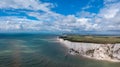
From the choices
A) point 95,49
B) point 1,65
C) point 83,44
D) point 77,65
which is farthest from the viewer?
point 83,44

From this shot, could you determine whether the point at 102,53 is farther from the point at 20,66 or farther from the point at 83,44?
the point at 20,66

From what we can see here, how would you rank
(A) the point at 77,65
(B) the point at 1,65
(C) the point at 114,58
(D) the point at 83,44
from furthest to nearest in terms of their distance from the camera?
(D) the point at 83,44, (C) the point at 114,58, (A) the point at 77,65, (B) the point at 1,65

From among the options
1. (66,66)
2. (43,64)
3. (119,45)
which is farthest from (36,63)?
(119,45)

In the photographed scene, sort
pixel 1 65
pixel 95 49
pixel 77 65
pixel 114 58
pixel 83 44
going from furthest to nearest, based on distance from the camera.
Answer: pixel 83 44 < pixel 95 49 < pixel 114 58 < pixel 77 65 < pixel 1 65

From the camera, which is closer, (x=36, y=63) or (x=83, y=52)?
(x=36, y=63)

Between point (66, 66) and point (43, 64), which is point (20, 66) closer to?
point (43, 64)

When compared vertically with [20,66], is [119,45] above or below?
above

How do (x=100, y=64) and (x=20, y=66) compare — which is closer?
(x=20, y=66)

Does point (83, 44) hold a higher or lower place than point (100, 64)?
higher

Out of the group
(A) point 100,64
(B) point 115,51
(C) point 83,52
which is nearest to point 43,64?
(A) point 100,64
